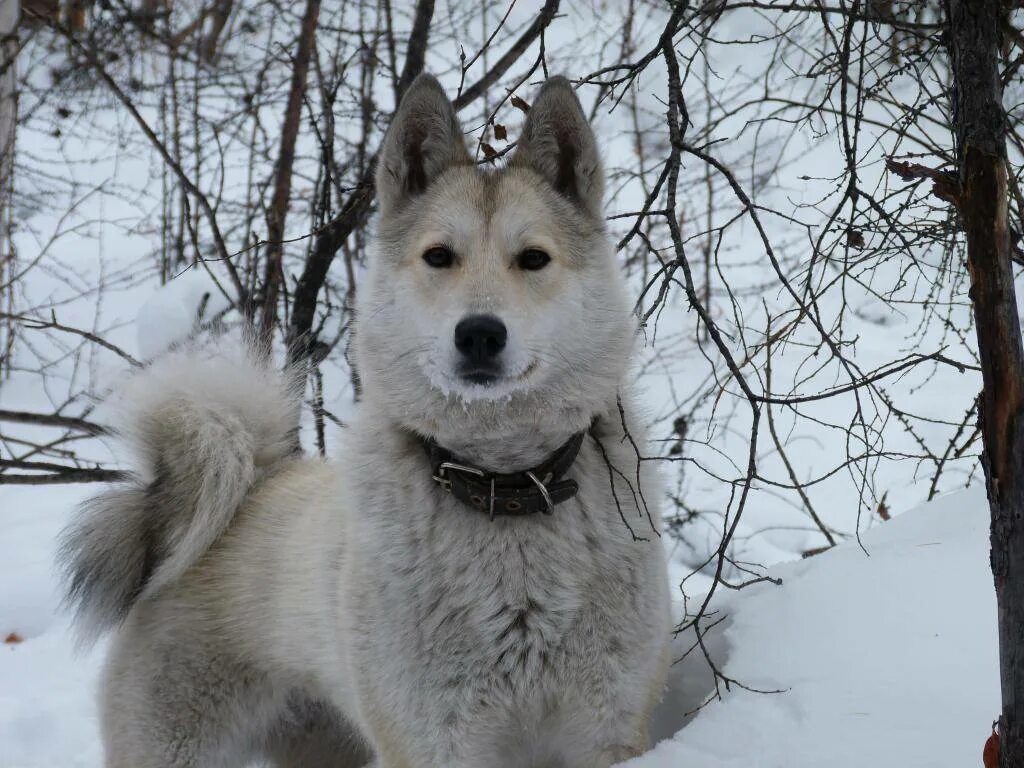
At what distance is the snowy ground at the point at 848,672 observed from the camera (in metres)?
2.11

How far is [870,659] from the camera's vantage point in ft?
7.98

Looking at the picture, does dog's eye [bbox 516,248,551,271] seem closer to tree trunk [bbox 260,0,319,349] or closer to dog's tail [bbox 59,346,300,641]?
dog's tail [bbox 59,346,300,641]

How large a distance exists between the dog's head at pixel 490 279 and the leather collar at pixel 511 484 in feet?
0.30

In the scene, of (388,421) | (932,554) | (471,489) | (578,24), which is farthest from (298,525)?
(578,24)

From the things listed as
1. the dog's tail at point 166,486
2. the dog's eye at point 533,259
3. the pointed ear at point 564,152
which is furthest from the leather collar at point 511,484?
the dog's tail at point 166,486

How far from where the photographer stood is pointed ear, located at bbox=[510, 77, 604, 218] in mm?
2561

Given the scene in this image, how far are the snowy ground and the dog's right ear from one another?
156 cm

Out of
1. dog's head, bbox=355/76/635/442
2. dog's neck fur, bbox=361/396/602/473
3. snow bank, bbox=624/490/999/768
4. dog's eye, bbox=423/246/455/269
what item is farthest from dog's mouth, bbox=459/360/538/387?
snow bank, bbox=624/490/999/768

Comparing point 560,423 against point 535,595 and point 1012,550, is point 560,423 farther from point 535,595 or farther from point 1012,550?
point 1012,550

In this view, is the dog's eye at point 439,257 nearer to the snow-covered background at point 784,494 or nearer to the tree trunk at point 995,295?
the snow-covered background at point 784,494

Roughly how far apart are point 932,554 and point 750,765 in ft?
3.60

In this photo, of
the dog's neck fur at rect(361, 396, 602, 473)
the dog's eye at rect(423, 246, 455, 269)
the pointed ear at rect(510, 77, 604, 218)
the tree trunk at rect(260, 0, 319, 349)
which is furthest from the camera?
the tree trunk at rect(260, 0, 319, 349)

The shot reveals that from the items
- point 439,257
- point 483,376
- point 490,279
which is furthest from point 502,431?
point 439,257

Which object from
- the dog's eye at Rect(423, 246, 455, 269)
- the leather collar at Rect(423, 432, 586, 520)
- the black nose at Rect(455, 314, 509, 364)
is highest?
the dog's eye at Rect(423, 246, 455, 269)
